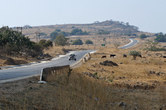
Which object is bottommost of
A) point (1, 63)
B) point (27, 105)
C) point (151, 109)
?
point (1, 63)

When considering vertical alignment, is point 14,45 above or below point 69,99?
below

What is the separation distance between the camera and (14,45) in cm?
5994

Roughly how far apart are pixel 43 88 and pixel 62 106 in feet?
13.5

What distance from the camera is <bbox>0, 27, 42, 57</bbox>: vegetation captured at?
58.7 meters

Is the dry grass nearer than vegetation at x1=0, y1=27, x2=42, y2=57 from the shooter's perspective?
Yes

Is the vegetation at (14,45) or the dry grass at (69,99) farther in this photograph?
the vegetation at (14,45)

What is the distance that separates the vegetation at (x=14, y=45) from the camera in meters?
58.7

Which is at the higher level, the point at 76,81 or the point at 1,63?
the point at 76,81

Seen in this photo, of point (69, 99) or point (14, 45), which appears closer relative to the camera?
point (69, 99)

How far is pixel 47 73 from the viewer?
18.8m

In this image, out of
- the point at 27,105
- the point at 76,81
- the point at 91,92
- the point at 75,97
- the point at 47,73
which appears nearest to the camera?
the point at 27,105

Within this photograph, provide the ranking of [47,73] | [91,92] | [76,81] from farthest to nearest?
1. [47,73]
2. [76,81]
3. [91,92]

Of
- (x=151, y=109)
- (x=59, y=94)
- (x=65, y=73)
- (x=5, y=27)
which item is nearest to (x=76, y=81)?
(x=65, y=73)

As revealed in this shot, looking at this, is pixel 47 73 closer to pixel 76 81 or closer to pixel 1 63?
pixel 76 81
